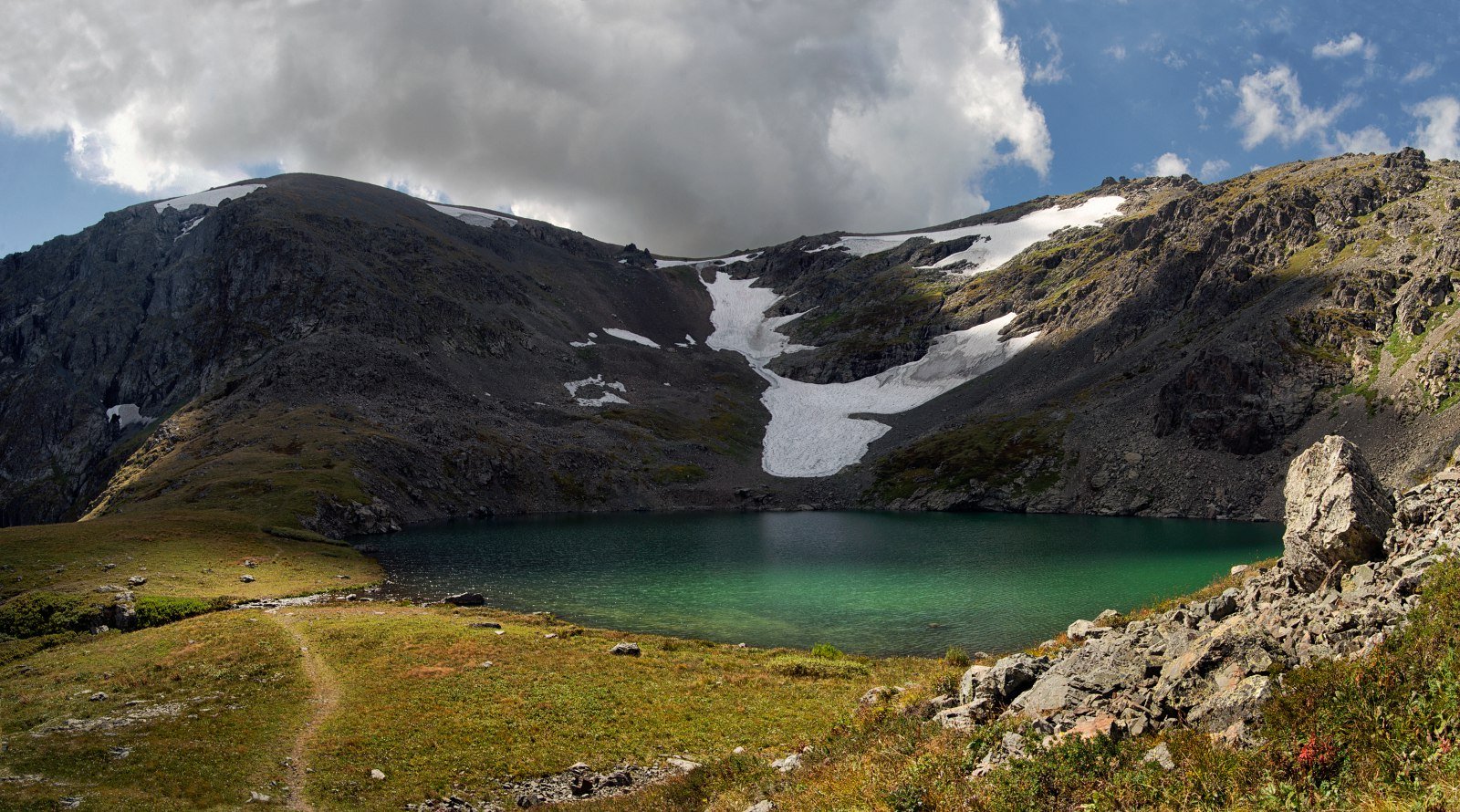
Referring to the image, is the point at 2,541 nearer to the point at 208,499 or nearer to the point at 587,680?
the point at 208,499

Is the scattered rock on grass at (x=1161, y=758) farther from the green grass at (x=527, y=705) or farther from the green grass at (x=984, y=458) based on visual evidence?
the green grass at (x=984, y=458)

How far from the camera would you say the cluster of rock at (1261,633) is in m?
11.3

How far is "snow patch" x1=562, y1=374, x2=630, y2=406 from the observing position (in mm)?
170250

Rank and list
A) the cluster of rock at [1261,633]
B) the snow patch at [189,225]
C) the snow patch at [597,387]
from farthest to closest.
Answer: the snow patch at [189,225], the snow patch at [597,387], the cluster of rock at [1261,633]

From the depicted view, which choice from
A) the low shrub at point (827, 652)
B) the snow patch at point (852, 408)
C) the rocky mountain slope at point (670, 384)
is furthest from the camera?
the snow patch at point (852, 408)

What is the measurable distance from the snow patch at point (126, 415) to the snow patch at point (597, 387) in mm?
89204

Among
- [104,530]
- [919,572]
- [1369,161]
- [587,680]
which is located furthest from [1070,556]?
[1369,161]

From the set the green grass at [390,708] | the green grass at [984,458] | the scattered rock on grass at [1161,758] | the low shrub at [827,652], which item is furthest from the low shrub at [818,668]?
the green grass at [984,458]

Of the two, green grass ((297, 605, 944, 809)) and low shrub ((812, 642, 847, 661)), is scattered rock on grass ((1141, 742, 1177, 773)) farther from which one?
low shrub ((812, 642, 847, 661))

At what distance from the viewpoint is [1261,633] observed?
1216 cm

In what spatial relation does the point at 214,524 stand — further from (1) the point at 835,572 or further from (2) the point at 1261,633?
(2) the point at 1261,633

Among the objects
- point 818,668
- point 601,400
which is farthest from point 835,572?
point 601,400

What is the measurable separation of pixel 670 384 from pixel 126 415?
403 feet

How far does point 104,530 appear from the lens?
187 ft
